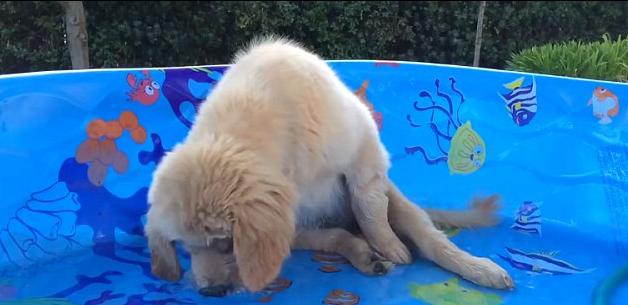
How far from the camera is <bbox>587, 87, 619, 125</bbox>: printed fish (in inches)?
147

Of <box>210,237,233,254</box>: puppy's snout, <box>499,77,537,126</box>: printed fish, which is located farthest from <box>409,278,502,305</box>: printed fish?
<box>499,77,537,126</box>: printed fish

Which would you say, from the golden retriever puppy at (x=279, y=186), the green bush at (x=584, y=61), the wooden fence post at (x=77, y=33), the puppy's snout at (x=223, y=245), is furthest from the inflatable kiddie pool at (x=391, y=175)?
the wooden fence post at (x=77, y=33)

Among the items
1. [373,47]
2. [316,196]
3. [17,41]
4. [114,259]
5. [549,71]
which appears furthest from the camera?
[373,47]

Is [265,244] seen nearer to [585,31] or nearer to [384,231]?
[384,231]

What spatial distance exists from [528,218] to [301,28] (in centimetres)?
404

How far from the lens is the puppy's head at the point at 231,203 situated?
2396 millimetres

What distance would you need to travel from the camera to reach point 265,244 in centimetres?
243

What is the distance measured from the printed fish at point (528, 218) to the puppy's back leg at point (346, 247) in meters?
0.89

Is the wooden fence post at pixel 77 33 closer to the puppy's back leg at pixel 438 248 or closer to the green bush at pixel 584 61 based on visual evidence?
the puppy's back leg at pixel 438 248

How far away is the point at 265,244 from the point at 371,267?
2.93 ft

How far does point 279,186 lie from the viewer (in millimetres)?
2508

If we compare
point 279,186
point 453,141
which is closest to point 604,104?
point 453,141

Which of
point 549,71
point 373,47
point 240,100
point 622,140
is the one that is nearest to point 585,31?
point 373,47

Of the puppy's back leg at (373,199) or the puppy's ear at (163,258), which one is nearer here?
the puppy's ear at (163,258)
